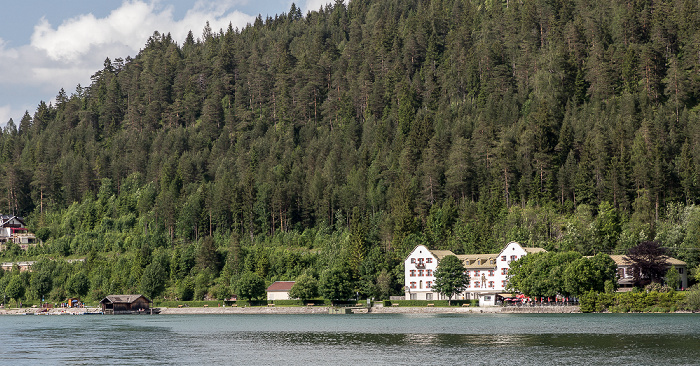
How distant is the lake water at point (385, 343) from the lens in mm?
59531

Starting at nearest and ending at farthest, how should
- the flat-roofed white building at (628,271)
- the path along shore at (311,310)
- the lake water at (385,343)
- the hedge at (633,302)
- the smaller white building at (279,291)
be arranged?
1. the lake water at (385,343)
2. the hedge at (633,302)
3. the path along shore at (311,310)
4. the flat-roofed white building at (628,271)
5. the smaller white building at (279,291)

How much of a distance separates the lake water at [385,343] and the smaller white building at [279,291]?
37.9m

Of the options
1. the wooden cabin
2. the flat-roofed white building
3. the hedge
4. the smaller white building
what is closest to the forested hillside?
the flat-roofed white building

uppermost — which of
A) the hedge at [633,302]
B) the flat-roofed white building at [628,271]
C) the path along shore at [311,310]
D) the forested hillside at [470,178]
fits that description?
the forested hillside at [470,178]

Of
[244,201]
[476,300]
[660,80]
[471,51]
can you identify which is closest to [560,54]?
[660,80]

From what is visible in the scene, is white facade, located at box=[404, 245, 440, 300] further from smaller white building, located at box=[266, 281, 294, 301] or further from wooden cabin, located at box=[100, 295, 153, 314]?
wooden cabin, located at box=[100, 295, 153, 314]

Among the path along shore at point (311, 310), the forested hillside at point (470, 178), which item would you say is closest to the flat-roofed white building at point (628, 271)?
the forested hillside at point (470, 178)

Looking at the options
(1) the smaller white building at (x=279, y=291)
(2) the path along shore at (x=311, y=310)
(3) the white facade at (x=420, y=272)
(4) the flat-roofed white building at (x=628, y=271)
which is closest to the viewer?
(2) the path along shore at (x=311, y=310)

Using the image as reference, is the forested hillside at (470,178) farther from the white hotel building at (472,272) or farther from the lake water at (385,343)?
the lake water at (385,343)

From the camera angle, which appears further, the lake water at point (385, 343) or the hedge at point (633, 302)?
the hedge at point (633, 302)

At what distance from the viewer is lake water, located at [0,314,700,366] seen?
59.5 metres

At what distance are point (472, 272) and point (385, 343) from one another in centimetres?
6460

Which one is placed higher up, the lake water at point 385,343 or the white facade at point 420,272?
the white facade at point 420,272

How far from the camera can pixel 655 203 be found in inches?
5128
